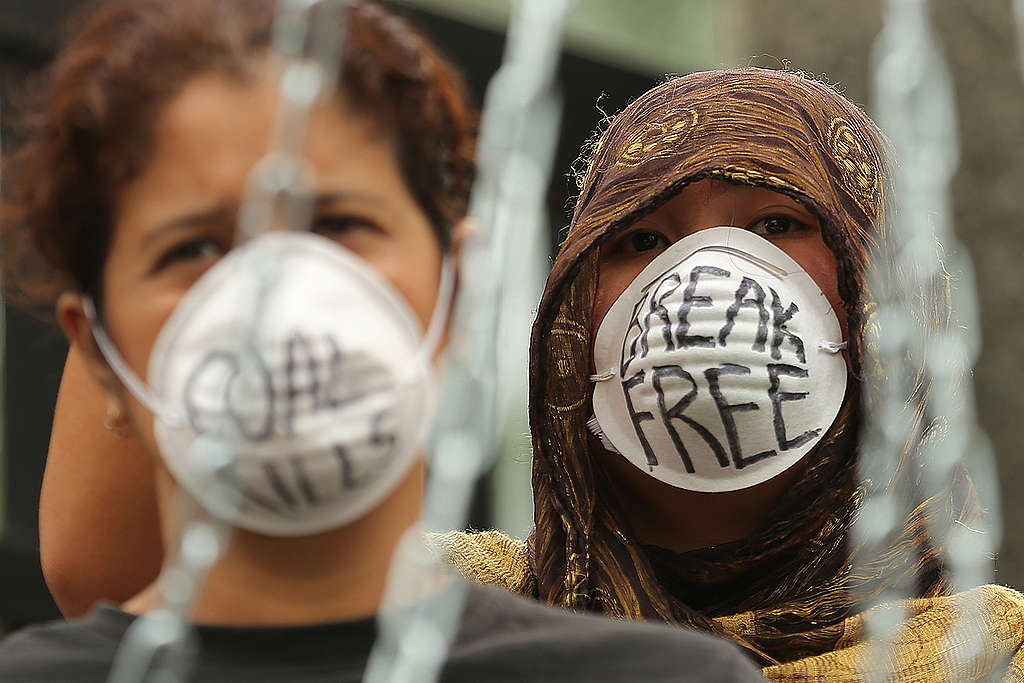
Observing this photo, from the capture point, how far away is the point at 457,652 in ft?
4.83

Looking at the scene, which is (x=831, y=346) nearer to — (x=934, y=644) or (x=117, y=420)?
(x=934, y=644)

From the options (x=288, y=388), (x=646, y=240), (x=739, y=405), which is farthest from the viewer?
(x=646, y=240)

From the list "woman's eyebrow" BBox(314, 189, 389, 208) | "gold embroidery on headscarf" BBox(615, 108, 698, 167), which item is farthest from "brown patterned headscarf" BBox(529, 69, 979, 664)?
"woman's eyebrow" BBox(314, 189, 389, 208)

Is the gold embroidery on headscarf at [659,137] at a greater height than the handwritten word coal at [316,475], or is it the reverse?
the gold embroidery on headscarf at [659,137]

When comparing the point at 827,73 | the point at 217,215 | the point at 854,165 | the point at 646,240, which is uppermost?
the point at 827,73

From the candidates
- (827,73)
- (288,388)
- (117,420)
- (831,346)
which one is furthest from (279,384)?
(827,73)

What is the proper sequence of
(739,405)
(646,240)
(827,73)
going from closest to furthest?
(739,405)
(646,240)
(827,73)

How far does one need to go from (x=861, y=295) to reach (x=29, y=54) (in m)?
3.33

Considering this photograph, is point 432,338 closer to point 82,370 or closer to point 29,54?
point 82,370

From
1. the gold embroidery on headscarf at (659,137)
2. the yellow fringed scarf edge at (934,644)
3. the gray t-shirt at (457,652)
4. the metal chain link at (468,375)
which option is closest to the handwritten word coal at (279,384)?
the metal chain link at (468,375)

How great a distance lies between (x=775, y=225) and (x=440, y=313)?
0.88 metres

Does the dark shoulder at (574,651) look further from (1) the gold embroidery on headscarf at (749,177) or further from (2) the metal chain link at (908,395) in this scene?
(1) the gold embroidery on headscarf at (749,177)

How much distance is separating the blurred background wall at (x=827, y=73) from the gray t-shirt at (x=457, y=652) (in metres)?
3.50

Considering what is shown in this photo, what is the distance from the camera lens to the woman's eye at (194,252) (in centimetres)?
145
